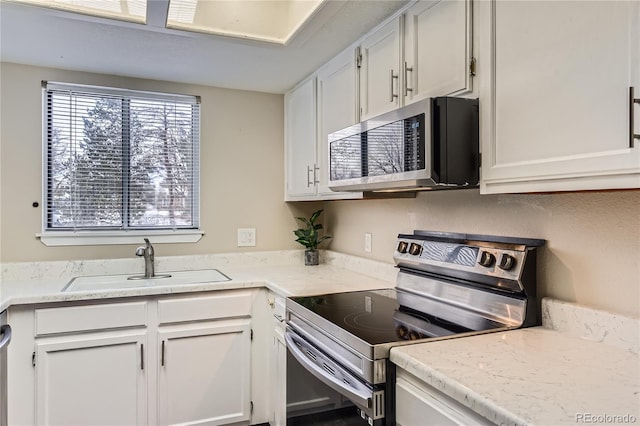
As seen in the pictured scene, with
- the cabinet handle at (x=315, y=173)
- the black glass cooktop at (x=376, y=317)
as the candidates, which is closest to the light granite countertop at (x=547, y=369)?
the black glass cooktop at (x=376, y=317)

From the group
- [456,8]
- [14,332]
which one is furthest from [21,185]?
[456,8]

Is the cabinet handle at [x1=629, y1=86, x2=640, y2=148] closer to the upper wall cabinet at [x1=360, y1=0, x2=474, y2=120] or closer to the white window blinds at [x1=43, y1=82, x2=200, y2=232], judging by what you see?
the upper wall cabinet at [x1=360, y1=0, x2=474, y2=120]

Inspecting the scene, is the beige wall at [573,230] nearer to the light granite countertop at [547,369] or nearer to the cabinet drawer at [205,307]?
the light granite countertop at [547,369]

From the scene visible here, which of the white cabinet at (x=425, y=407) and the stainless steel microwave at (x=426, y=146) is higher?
the stainless steel microwave at (x=426, y=146)

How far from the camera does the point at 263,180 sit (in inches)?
118

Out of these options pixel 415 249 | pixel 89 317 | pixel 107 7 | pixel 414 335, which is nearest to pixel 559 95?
pixel 414 335

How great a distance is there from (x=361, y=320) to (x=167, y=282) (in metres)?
1.28

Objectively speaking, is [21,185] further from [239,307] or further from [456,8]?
[456,8]

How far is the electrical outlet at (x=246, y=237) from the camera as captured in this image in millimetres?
2926

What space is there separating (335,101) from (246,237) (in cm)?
116

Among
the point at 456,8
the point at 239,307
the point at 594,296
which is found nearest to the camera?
the point at 594,296

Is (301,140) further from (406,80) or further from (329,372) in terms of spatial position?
(329,372)

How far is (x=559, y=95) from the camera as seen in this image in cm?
110

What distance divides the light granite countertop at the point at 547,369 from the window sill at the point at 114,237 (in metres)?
1.91
